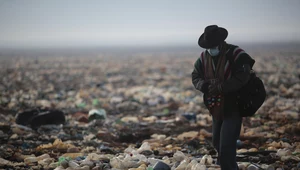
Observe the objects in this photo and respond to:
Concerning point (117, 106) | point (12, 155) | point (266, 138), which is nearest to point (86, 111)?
point (117, 106)

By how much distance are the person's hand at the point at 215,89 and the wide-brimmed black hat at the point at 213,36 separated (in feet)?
1.20

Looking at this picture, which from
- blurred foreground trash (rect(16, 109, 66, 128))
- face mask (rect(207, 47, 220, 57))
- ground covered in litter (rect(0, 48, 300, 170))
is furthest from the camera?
blurred foreground trash (rect(16, 109, 66, 128))

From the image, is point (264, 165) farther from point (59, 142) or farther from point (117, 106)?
point (117, 106)

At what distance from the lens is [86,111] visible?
8.91 metres

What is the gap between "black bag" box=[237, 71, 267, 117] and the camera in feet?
10.2

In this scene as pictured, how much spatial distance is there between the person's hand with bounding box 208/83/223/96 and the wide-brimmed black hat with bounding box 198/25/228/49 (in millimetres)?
364

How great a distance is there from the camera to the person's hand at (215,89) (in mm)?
3128

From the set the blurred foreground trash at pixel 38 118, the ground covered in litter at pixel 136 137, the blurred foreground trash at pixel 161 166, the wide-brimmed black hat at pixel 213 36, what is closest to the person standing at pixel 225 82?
the wide-brimmed black hat at pixel 213 36

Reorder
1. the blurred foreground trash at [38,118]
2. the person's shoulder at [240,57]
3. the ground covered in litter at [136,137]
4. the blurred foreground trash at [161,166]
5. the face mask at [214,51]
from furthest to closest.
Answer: the blurred foreground trash at [38,118] < the ground covered in litter at [136,137] < the blurred foreground trash at [161,166] < the face mask at [214,51] < the person's shoulder at [240,57]

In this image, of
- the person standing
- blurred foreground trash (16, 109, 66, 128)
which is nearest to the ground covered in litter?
blurred foreground trash (16, 109, 66, 128)

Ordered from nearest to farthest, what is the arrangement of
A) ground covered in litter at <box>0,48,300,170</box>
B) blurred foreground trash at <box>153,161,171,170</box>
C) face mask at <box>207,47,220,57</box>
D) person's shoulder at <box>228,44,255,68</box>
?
1. person's shoulder at <box>228,44,255,68</box>
2. face mask at <box>207,47,220,57</box>
3. blurred foreground trash at <box>153,161,171,170</box>
4. ground covered in litter at <box>0,48,300,170</box>

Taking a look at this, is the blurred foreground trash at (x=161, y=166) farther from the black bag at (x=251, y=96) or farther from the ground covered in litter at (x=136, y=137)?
the black bag at (x=251, y=96)

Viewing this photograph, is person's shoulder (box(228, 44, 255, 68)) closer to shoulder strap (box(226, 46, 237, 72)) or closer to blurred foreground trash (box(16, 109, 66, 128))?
shoulder strap (box(226, 46, 237, 72))

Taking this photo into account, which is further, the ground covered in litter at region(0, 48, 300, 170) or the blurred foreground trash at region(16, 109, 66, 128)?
the blurred foreground trash at region(16, 109, 66, 128)
